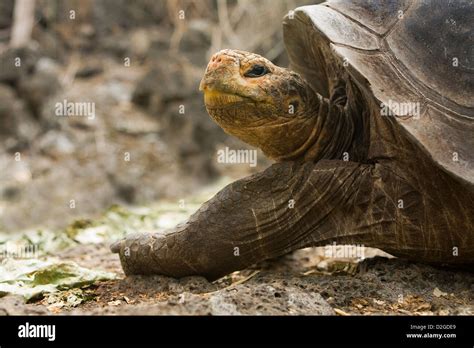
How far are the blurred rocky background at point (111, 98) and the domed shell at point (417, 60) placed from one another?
6006 millimetres

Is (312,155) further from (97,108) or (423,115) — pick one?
(97,108)

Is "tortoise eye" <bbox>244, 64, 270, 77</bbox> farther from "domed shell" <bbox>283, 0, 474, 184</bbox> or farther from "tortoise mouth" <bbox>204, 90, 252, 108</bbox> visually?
"domed shell" <bbox>283, 0, 474, 184</bbox>

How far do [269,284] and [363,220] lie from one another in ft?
2.06

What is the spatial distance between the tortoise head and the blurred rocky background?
5697mm

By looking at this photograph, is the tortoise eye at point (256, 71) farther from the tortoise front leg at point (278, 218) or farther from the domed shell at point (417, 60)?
the tortoise front leg at point (278, 218)

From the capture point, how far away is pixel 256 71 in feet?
9.67

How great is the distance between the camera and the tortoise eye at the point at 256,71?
2.93 m

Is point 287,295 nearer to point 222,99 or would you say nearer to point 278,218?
point 278,218

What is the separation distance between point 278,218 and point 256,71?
0.74m

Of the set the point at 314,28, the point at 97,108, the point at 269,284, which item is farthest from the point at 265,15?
the point at 269,284

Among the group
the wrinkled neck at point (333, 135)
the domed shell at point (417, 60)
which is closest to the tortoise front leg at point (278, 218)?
the wrinkled neck at point (333, 135)

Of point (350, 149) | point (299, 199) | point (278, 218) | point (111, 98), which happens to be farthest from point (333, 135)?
point (111, 98)

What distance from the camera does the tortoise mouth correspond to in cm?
288

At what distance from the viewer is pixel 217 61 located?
2893 mm
